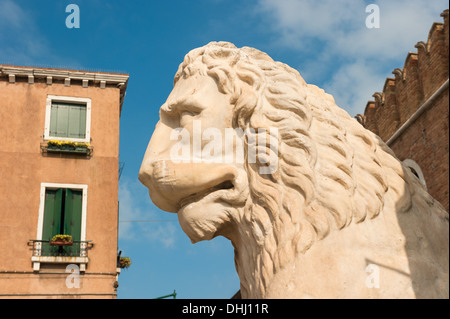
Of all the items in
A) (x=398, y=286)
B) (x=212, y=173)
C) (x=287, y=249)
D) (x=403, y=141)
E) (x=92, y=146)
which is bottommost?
(x=398, y=286)

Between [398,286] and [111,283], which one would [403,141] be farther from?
[398,286]

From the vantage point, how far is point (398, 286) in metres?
2.34

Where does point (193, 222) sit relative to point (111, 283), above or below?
below

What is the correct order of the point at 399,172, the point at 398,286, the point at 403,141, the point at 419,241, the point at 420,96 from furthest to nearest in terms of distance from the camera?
the point at 403,141 < the point at 420,96 < the point at 399,172 < the point at 419,241 < the point at 398,286

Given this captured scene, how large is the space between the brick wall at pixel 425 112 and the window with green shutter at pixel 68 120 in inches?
356

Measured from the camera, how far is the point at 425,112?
15.2m

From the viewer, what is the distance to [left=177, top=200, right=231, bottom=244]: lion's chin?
275 cm

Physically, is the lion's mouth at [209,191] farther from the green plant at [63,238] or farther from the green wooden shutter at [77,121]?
the green wooden shutter at [77,121]

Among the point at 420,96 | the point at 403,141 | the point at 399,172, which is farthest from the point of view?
the point at 403,141

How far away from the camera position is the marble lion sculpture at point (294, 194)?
2408mm

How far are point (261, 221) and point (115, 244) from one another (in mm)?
17488

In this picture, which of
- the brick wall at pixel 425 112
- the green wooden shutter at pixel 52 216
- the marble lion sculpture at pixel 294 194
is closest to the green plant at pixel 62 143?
the green wooden shutter at pixel 52 216

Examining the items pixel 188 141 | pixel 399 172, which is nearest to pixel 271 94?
pixel 188 141

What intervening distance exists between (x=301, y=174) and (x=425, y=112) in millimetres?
13346
